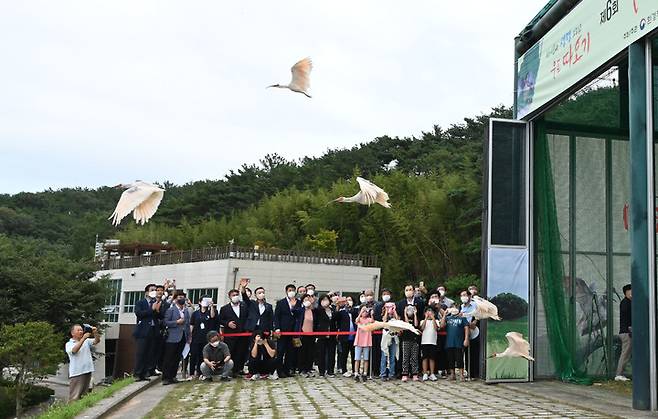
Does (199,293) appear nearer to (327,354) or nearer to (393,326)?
(327,354)

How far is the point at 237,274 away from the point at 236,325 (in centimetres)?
1571

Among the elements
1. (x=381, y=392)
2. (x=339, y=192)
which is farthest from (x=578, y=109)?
(x=339, y=192)

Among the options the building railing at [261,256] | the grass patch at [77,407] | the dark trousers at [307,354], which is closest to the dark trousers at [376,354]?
the dark trousers at [307,354]

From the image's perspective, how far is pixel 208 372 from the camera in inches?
401

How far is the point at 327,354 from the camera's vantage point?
36.1ft

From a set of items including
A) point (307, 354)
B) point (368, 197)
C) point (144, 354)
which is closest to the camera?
point (368, 197)

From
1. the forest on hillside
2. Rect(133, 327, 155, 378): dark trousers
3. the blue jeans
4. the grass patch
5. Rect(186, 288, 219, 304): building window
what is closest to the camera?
the grass patch

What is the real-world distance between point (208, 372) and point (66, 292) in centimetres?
1487

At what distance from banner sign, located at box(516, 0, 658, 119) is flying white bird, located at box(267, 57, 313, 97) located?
343 centimetres

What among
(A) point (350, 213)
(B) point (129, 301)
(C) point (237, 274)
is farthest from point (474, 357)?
(B) point (129, 301)

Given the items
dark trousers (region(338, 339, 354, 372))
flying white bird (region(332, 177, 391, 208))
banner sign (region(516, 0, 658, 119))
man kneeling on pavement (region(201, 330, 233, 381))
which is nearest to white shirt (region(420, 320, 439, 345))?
dark trousers (region(338, 339, 354, 372))

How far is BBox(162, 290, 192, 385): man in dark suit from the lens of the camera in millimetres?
9812

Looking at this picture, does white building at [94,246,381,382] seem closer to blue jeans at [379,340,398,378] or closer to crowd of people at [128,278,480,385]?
crowd of people at [128,278,480,385]

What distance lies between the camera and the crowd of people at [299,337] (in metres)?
10.2
